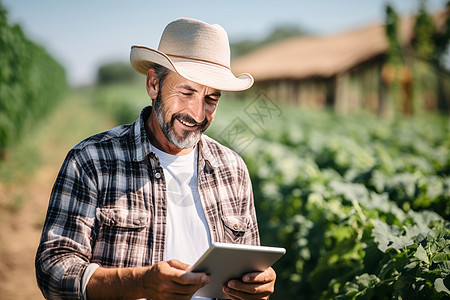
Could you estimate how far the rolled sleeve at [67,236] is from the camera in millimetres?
1667

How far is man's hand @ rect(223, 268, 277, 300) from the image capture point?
5.92 ft

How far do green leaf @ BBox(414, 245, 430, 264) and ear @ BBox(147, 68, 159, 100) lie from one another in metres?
1.54

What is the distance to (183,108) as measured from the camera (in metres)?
2.01

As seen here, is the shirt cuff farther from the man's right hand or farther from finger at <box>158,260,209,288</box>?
finger at <box>158,260,209,288</box>

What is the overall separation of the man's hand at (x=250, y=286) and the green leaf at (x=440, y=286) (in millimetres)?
762

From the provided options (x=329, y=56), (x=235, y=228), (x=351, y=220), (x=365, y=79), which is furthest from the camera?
(x=329, y=56)

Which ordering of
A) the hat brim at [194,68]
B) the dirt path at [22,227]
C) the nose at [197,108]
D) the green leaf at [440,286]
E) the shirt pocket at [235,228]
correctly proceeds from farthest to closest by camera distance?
the dirt path at [22,227]
the shirt pocket at [235,228]
the nose at [197,108]
the hat brim at [194,68]
the green leaf at [440,286]

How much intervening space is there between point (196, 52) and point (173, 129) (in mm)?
413

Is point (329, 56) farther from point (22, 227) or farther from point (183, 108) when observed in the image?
point (183, 108)

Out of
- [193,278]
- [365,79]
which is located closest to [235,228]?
[193,278]

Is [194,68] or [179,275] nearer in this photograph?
[179,275]

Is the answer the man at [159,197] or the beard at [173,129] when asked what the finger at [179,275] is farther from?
the beard at [173,129]

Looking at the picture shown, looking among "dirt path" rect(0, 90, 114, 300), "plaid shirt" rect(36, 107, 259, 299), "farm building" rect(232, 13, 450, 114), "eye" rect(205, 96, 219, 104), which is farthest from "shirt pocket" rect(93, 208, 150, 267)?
"farm building" rect(232, 13, 450, 114)

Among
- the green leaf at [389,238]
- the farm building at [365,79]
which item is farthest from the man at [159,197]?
the farm building at [365,79]
